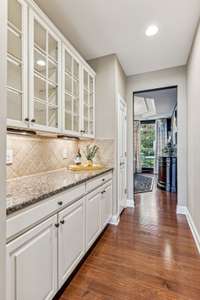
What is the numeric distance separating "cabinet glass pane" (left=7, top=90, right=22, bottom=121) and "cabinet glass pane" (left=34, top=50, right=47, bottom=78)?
1.19 ft

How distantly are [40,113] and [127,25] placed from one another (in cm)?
155

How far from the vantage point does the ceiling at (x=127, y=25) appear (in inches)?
71.6

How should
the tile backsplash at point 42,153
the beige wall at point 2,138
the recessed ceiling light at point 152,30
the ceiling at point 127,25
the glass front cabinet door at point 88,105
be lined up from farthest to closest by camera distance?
1. the glass front cabinet door at point 88,105
2. the recessed ceiling light at point 152,30
3. the ceiling at point 127,25
4. the tile backsplash at point 42,153
5. the beige wall at point 2,138

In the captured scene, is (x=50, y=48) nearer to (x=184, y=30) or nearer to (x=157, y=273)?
(x=184, y=30)

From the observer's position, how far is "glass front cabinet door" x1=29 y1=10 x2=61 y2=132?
152 cm

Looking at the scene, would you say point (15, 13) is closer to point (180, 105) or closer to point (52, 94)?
point (52, 94)

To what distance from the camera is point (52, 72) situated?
1.83 metres

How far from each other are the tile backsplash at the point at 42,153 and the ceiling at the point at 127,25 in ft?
4.61

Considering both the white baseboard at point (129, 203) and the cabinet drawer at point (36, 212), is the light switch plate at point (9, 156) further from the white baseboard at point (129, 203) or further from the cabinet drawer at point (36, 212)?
the white baseboard at point (129, 203)

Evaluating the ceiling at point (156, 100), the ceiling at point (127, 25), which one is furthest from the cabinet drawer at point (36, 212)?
the ceiling at point (156, 100)

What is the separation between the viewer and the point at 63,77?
6.45 ft

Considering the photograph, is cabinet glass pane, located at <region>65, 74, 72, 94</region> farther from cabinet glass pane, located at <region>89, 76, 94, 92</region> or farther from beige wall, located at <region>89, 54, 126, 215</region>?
beige wall, located at <region>89, 54, 126, 215</region>

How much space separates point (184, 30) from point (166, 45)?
1.16 ft

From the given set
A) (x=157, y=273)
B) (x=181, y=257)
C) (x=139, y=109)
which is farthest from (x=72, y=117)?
(x=139, y=109)
